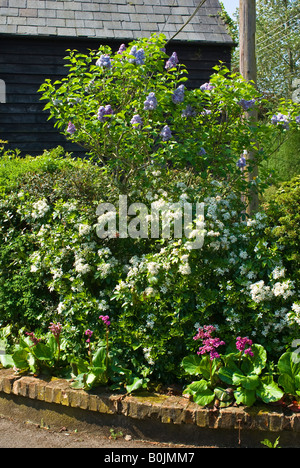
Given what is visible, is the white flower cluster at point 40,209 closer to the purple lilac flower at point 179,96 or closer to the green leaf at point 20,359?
the green leaf at point 20,359

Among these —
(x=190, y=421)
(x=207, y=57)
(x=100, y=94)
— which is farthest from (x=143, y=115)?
(x=207, y=57)

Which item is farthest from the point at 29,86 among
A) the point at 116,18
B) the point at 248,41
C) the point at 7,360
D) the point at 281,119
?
the point at 7,360

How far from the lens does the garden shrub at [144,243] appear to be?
3.66 meters

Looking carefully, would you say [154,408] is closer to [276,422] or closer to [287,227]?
[276,422]

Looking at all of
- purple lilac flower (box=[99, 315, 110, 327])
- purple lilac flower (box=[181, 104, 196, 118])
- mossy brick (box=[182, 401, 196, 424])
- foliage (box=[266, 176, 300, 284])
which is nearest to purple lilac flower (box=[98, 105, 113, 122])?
purple lilac flower (box=[181, 104, 196, 118])

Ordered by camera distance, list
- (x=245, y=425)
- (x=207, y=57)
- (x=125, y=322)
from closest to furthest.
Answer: (x=245, y=425)
(x=125, y=322)
(x=207, y=57)

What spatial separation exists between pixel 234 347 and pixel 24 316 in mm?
1899

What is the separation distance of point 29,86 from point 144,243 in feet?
22.2

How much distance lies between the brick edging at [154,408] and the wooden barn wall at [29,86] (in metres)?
6.55

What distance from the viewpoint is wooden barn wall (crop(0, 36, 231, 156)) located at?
9.78m

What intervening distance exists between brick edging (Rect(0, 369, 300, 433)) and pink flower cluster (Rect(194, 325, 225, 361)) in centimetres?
35

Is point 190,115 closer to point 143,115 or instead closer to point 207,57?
point 143,115

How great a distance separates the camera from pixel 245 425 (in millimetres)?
3191
